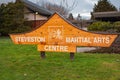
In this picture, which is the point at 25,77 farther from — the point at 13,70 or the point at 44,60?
the point at 44,60

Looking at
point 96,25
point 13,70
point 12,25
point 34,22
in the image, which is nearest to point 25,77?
point 13,70

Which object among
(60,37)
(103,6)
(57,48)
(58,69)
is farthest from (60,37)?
(103,6)

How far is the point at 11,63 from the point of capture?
9609 millimetres


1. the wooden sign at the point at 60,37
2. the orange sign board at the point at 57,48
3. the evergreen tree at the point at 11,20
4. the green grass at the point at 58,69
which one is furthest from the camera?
the evergreen tree at the point at 11,20

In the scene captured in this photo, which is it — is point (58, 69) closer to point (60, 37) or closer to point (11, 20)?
point (60, 37)

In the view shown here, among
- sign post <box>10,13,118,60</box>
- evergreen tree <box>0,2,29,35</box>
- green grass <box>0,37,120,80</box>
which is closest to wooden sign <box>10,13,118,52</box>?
sign post <box>10,13,118,60</box>

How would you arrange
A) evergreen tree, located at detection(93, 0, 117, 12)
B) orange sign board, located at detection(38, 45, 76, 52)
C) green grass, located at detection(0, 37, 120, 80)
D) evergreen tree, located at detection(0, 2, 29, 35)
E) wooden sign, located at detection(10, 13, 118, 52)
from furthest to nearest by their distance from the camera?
evergreen tree, located at detection(93, 0, 117, 12)
evergreen tree, located at detection(0, 2, 29, 35)
orange sign board, located at detection(38, 45, 76, 52)
wooden sign, located at detection(10, 13, 118, 52)
green grass, located at detection(0, 37, 120, 80)

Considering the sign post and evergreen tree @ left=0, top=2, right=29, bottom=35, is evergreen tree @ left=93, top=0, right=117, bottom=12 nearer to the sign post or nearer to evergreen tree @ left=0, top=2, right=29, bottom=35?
evergreen tree @ left=0, top=2, right=29, bottom=35

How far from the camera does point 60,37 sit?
9680 mm

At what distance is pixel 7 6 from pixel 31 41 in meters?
19.6

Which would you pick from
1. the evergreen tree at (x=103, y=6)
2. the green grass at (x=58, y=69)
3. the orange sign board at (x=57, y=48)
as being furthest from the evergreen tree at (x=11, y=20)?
the evergreen tree at (x=103, y=6)

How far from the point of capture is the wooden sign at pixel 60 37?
363 inches

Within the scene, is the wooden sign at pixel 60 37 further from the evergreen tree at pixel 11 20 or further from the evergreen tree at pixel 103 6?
the evergreen tree at pixel 103 6

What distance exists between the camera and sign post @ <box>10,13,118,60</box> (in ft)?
30.3
